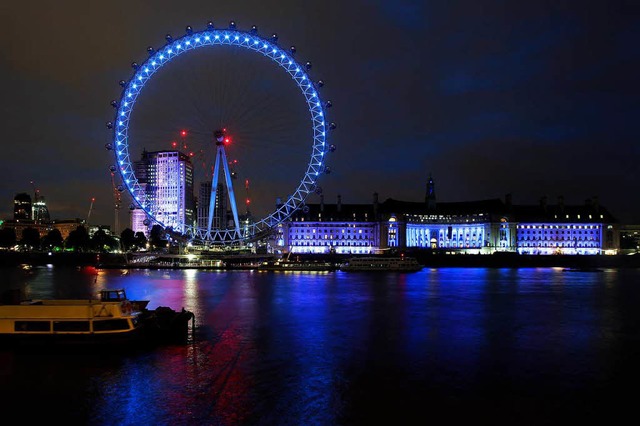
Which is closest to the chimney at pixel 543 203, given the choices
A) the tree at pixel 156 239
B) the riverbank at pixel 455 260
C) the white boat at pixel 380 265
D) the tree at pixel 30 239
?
the riverbank at pixel 455 260

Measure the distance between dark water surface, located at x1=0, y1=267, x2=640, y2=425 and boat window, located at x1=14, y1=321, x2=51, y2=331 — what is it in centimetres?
96

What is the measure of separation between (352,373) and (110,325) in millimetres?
9153

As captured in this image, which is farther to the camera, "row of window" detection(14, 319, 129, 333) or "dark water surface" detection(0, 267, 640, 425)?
"row of window" detection(14, 319, 129, 333)

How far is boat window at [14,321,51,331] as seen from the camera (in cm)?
2223

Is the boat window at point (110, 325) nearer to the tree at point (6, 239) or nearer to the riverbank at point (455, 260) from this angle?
the riverbank at point (455, 260)

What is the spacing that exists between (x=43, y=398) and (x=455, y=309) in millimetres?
25879

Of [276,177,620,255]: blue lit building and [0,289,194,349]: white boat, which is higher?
[276,177,620,255]: blue lit building

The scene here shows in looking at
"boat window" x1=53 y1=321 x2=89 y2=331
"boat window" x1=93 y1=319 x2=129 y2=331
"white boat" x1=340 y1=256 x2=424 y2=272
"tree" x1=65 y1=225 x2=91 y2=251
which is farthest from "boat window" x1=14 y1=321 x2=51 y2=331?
"tree" x1=65 y1=225 x2=91 y2=251

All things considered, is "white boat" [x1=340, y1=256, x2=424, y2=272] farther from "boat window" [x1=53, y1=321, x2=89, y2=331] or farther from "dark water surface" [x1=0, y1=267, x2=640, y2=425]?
"boat window" [x1=53, y1=321, x2=89, y2=331]

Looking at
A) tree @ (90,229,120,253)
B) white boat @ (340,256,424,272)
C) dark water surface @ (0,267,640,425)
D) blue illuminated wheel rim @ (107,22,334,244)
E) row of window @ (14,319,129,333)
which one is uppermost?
blue illuminated wheel rim @ (107,22,334,244)

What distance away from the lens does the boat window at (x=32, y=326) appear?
2223 cm

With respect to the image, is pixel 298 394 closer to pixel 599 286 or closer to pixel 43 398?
pixel 43 398

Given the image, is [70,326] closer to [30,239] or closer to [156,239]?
[30,239]

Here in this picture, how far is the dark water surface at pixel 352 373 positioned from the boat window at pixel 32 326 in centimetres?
96
